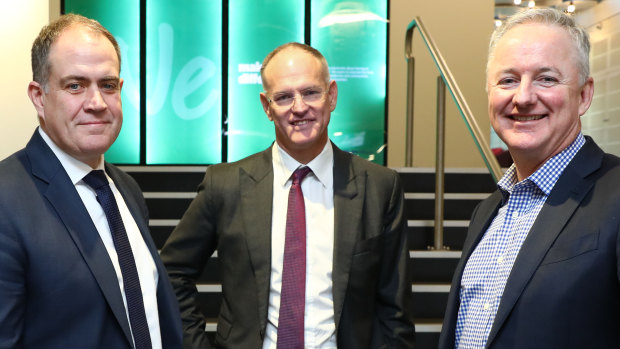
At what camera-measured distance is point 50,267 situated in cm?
142

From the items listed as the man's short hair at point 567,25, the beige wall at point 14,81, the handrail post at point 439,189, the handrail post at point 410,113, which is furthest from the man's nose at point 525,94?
the handrail post at point 410,113

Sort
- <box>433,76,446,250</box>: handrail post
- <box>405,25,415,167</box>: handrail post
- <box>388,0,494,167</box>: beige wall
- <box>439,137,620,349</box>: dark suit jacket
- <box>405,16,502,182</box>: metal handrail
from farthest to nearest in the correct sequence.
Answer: <box>388,0,494,167</box>: beige wall → <box>405,25,415,167</box>: handrail post → <box>433,76,446,250</box>: handrail post → <box>405,16,502,182</box>: metal handrail → <box>439,137,620,349</box>: dark suit jacket

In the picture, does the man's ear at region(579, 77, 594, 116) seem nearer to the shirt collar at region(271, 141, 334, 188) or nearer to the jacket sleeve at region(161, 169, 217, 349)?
the shirt collar at region(271, 141, 334, 188)

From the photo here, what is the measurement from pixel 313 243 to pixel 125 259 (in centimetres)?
77

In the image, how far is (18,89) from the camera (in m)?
3.30

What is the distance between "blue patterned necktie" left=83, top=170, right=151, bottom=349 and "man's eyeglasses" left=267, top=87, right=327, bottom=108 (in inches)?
29.2

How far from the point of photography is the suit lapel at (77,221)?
1.49 m

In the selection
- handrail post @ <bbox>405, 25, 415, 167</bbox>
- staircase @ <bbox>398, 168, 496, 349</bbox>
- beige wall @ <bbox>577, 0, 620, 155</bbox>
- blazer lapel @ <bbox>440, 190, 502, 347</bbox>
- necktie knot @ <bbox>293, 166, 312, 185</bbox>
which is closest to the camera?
blazer lapel @ <bbox>440, 190, 502, 347</bbox>

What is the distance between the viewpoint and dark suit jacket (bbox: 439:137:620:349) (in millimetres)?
1306

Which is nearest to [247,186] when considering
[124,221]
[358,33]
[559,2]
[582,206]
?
[124,221]

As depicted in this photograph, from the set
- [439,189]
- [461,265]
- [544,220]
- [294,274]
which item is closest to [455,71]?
[439,189]

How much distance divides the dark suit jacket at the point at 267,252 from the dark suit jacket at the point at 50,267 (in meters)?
0.70

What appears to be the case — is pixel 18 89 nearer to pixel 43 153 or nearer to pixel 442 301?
pixel 43 153

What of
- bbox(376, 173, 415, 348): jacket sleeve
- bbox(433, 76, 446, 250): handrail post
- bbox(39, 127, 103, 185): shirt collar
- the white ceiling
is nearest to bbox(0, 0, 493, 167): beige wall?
the white ceiling
